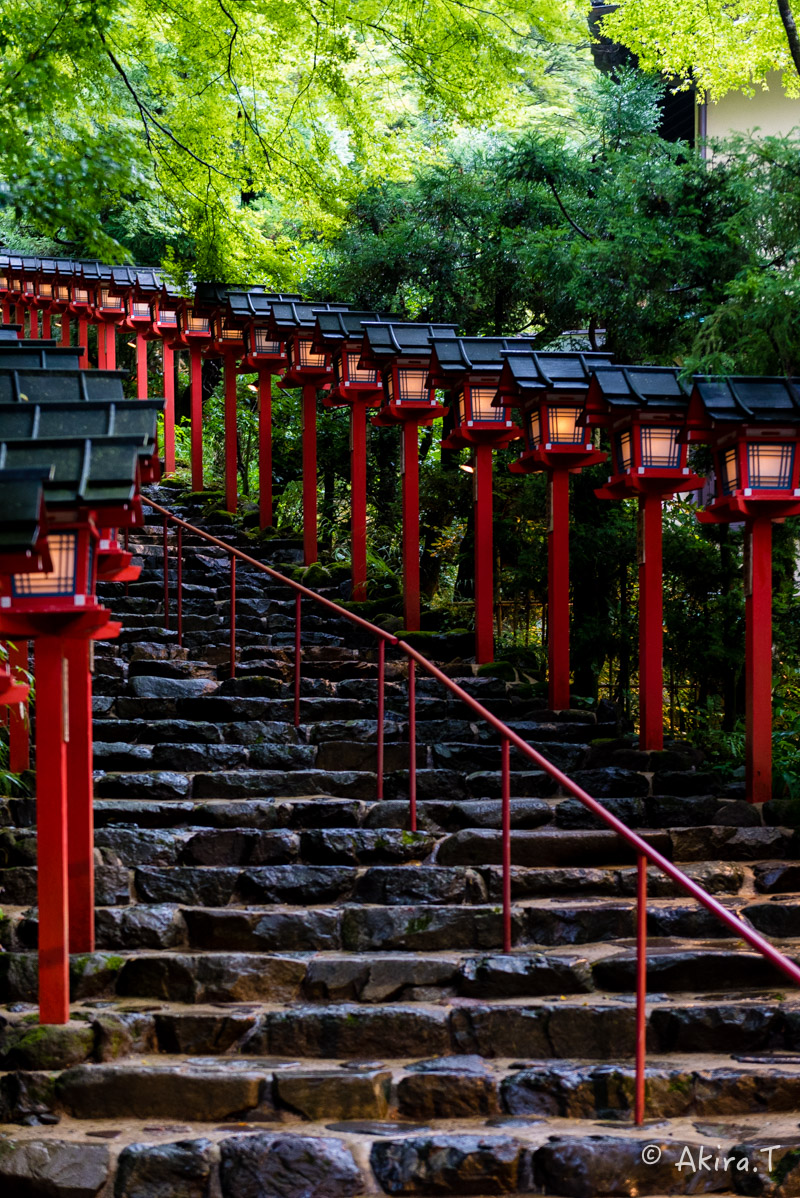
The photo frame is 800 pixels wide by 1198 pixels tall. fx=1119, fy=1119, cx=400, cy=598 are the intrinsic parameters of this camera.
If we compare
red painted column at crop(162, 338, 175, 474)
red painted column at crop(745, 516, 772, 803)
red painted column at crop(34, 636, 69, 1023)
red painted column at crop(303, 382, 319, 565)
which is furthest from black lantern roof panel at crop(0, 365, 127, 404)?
red painted column at crop(162, 338, 175, 474)

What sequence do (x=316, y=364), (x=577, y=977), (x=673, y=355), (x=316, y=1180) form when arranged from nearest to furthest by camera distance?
(x=316, y=1180)
(x=577, y=977)
(x=673, y=355)
(x=316, y=364)

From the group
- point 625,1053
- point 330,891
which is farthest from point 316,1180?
point 330,891

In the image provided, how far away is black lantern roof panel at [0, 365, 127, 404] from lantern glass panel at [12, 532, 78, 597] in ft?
5.35

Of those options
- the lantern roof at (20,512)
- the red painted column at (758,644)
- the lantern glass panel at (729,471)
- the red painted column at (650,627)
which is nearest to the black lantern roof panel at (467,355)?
the red painted column at (650,627)

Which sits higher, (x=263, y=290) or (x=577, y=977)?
(x=263, y=290)

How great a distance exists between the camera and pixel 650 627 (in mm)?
8078

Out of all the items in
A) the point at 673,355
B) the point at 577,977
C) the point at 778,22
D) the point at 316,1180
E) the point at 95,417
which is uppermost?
the point at 778,22

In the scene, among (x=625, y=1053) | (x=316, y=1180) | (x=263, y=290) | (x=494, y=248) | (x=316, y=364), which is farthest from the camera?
(x=263, y=290)

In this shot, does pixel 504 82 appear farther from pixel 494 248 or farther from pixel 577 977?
pixel 577 977

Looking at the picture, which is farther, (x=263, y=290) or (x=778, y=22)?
(x=263, y=290)

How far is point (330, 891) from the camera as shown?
5984mm

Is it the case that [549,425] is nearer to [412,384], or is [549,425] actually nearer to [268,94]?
[412,384]

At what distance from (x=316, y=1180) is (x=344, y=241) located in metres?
10.9

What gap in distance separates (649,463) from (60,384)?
4.05m
